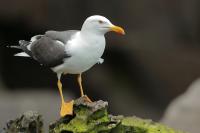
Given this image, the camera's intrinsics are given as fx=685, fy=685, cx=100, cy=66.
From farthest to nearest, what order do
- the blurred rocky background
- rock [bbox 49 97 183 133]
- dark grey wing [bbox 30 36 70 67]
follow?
the blurred rocky background → dark grey wing [bbox 30 36 70 67] → rock [bbox 49 97 183 133]

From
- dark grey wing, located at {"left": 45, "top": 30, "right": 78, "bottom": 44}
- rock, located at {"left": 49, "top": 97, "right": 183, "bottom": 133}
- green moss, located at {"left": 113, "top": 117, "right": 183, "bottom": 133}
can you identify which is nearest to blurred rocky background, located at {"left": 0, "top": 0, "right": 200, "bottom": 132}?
green moss, located at {"left": 113, "top": 117, "right": 183, "bottom": 133}

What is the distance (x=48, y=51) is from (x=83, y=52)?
19 cm

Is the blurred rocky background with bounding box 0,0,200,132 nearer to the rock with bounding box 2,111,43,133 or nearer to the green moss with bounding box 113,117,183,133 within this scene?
the green moss with bounding box 113,117,183,133

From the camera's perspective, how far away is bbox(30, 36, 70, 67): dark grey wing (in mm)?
2453

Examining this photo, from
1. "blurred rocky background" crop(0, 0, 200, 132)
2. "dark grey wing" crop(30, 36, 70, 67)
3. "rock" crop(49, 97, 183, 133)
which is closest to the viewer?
"rock" crop(49, 97, 183, 133)

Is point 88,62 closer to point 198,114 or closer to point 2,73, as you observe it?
point 198,114

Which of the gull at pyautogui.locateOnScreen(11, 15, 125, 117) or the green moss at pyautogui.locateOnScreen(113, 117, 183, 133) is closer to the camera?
the gull at pyautogui.locateOnScreen(11, 15, 125, 117)

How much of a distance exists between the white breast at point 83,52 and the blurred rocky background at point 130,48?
299cm

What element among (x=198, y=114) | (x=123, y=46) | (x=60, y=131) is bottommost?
(x=60, y=131)

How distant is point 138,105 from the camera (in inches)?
226

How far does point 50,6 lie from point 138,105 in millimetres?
1103

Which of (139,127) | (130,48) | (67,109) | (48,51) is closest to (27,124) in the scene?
(67,109)

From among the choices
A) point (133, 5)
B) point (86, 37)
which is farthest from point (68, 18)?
point (86, 37)

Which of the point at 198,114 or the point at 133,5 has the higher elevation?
the point at 133,5
